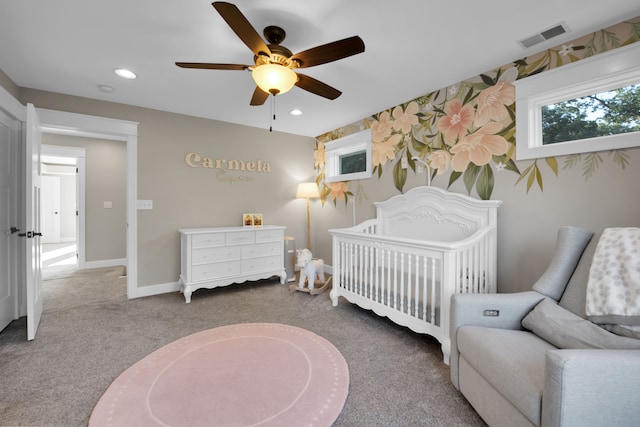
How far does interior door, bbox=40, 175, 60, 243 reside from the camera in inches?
280

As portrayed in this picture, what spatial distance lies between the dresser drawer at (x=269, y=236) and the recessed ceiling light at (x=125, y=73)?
200 centimetres

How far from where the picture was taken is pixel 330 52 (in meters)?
1.56

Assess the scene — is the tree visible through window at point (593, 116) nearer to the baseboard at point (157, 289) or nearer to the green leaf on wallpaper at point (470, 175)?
the green leaf on wallpaper at point (470, 175)

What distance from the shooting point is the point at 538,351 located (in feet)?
4.07

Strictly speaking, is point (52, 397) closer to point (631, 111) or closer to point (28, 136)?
point (28, 136)

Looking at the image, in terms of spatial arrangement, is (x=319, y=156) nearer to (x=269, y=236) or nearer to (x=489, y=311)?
(x=269, y=236)

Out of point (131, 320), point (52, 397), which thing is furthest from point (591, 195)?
point (131, 320)

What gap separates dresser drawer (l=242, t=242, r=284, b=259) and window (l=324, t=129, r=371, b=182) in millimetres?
1298

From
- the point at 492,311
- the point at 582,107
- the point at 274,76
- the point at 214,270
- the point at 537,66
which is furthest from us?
the point at 214,270

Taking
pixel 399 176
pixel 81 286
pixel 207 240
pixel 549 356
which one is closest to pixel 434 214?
pixel 399 176

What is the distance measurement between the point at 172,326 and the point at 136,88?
233 centimetres

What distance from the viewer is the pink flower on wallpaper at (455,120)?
245cm

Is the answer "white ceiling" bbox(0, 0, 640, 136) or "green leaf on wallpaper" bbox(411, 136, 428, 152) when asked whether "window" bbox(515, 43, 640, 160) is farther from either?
"green leaf on wallpaper" bbox(411, 136, 428, 152)

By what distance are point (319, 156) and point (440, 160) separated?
208 cm
